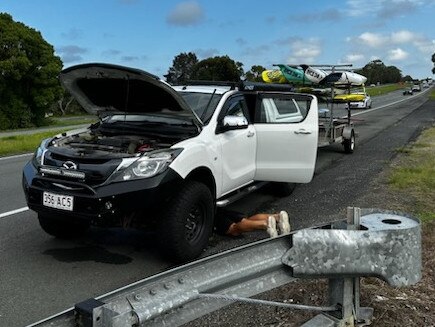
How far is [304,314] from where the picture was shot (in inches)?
153

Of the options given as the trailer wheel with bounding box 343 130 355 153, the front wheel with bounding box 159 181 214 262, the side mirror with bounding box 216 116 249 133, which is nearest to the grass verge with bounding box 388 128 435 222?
the trailer wheel with bounding box 343 130 355 153

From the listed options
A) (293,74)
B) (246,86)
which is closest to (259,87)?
(246,86)

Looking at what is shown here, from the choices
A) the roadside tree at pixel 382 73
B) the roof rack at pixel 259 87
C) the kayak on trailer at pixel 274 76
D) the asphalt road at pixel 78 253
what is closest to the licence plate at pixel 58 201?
the asphalt road at pixel 78 253

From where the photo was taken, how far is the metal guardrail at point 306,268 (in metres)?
2.48

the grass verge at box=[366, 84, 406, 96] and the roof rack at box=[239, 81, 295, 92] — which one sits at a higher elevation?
the roof rack at box=[239, 81, 295, 92]

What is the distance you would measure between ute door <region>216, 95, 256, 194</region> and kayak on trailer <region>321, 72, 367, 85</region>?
6948mm

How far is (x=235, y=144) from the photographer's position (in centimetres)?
641

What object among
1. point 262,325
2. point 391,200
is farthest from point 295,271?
point 391,200

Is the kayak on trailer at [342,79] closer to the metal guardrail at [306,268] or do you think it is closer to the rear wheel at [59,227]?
the rear wheel at [59,227]

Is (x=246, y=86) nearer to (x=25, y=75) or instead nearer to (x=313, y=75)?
(x=313, y=75)

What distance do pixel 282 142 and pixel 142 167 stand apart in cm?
285

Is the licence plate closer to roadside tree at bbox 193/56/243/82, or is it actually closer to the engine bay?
the engine bay

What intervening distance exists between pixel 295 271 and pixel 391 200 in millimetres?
5522

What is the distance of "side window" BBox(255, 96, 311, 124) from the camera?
7.33 meters
